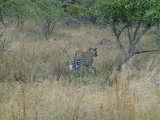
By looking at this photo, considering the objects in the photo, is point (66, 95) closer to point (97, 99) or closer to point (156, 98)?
point (97, 99)

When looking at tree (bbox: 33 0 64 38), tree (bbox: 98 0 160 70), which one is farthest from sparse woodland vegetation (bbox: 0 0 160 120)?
tree (bbox: 33 0 64 38)

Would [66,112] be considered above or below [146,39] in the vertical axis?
below

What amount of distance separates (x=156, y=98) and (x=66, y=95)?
1.87 meters

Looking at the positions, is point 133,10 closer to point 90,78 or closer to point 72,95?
point 90,78

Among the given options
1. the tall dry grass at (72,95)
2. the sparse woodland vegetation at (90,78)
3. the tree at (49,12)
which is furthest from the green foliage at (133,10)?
the tree at (49,12)

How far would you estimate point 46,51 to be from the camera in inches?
462

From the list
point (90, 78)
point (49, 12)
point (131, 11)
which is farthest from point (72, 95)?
point (49, 12)

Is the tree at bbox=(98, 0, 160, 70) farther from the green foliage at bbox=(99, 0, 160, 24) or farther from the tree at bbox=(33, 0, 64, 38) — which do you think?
the tree at bbox=(33, 0, 64, 38)

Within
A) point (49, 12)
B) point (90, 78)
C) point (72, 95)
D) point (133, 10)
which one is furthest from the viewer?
point (49, 12)

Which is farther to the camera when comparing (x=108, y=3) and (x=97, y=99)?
(x=108, y=3)

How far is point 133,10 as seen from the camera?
898 centimetres

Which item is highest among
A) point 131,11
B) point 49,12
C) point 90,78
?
point 49,12

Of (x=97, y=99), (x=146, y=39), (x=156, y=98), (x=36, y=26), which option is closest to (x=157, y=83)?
(x=156, y=98)

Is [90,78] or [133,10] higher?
[133,10]
